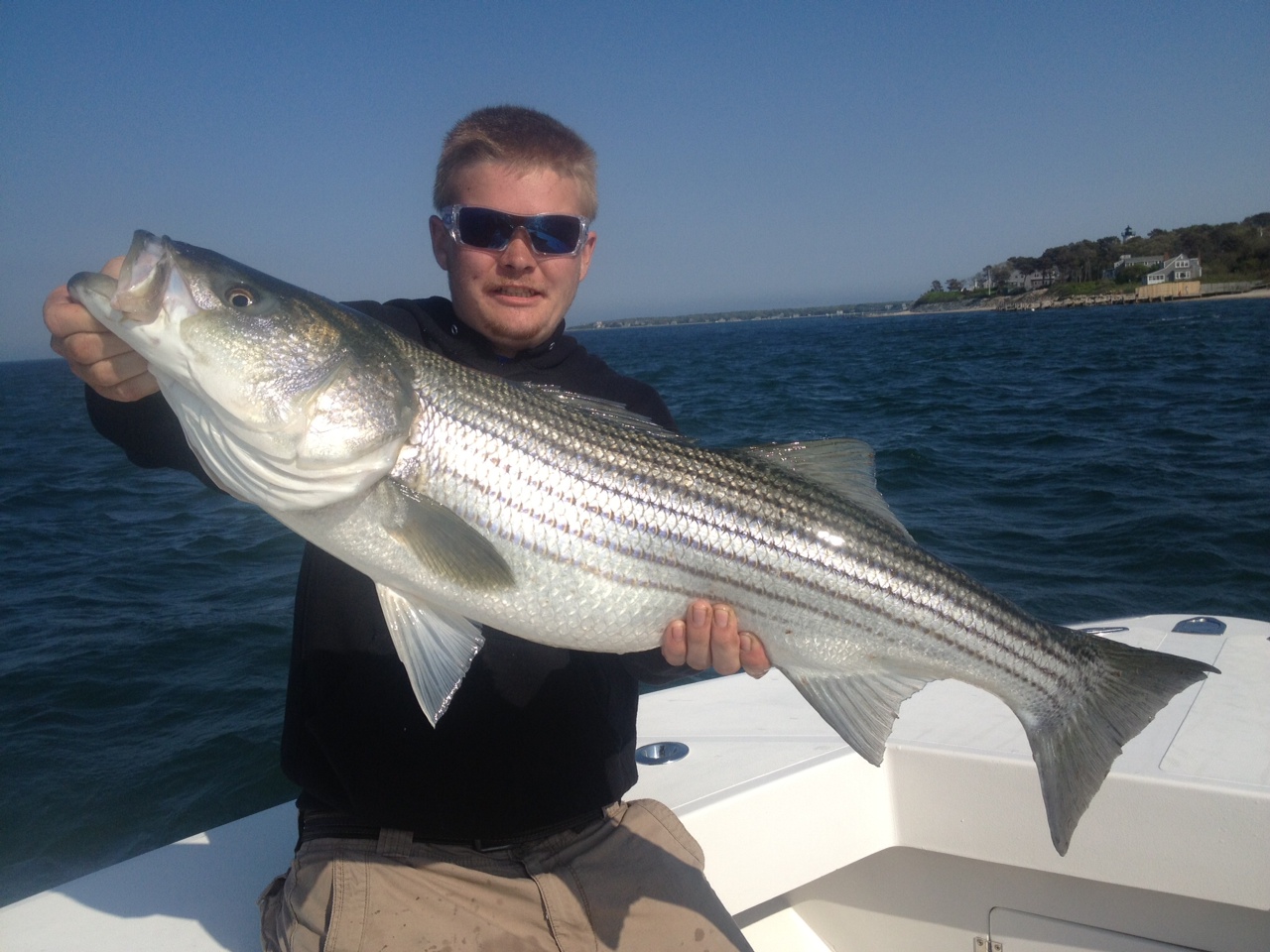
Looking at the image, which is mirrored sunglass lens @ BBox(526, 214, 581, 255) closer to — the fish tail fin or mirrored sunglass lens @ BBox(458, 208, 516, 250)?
mirrored sunglass lens @ BBox(458, 208, 516, 250)

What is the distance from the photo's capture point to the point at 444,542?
2875mm

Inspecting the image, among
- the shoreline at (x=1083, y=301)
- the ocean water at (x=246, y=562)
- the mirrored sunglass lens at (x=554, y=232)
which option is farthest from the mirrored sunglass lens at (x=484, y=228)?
the shoreline at (x=1083, y=301)

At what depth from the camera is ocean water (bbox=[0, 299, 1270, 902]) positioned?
7.27m

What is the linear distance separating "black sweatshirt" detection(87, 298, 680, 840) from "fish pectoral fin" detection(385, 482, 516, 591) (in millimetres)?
667

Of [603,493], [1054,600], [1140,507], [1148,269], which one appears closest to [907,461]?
[1140,507]

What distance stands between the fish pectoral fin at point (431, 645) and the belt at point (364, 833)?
578 mm

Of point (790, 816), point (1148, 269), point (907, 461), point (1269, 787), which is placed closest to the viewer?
point (1269, 787)

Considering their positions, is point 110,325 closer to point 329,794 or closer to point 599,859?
point 329,794

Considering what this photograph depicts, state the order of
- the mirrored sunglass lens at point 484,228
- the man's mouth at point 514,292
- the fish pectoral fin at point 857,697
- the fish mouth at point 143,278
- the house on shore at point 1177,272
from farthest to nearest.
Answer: the house on shore at point 1177,272 → the man's mouth at point 514,292 → the mirrored sunglass lens at point 484,228 → the fish pectoral fin at point 857,697 → the fish mouth at point 143,278

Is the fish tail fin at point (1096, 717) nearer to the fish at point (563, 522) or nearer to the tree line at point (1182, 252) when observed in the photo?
the fish at point (563, 522)

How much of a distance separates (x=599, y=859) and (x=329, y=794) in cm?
109

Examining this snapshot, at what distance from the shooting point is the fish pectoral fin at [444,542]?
2.88m

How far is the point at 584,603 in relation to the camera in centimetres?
302

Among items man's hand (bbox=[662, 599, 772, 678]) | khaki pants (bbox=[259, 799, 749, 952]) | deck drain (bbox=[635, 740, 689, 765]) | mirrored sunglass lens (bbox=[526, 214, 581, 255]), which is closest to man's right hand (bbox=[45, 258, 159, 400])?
mirrored sunglass lens (bbox=[526, 214, 581, 255])
